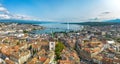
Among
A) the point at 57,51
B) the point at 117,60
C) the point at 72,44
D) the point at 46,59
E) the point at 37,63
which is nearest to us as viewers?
the point at 37,63

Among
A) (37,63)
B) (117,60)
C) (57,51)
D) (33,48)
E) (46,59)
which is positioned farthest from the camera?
(33,48)

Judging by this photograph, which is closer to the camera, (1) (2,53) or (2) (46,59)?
(2) (46,59)

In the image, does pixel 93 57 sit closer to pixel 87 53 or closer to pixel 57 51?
pixel 87 53

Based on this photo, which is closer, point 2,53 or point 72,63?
point 72,63

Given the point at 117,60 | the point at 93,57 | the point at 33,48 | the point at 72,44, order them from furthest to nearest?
the point at 72,44
the point at 33,48
the point at 93,57
the point at 117,60

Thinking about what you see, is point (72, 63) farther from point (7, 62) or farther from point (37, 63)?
point (7, 62)

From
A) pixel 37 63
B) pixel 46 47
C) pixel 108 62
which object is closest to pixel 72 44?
pixel 46 47

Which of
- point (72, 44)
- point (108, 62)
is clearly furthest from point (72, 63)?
point (72, 44)

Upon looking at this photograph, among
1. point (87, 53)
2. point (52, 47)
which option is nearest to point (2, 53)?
point (52, 47)
